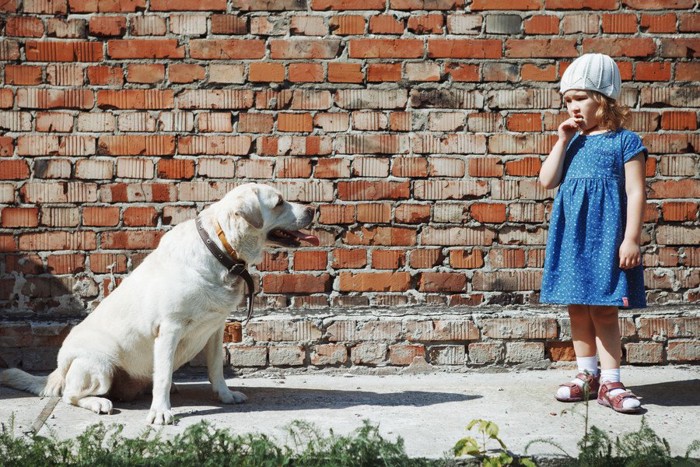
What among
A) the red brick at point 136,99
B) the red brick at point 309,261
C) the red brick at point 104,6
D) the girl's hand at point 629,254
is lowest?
the red brick at point 309,261

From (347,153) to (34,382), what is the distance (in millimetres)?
2000

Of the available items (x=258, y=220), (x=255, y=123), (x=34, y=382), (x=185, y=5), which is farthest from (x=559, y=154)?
(x=34, y=382)

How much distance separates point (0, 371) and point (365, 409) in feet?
6.80

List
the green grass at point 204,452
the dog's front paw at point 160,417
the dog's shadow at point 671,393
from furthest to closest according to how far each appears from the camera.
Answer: the dog's shadow at point 671,393, the dog's front paw at point 160,417, the green grass at point 204,452

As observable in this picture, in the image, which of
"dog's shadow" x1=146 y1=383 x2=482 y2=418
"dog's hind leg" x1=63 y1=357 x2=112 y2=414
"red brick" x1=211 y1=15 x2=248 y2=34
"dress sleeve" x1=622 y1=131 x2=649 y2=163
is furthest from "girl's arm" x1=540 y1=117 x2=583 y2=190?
"dog's hind leg" x1=63 y1=357 x2=112 y2=414

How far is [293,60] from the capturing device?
14.2 feet

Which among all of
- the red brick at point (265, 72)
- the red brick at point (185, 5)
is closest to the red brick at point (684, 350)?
the red brick at point (265, 72)

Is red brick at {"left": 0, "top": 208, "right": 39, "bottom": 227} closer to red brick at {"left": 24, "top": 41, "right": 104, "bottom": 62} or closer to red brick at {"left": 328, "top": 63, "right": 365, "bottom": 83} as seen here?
red brick at {"left": 24, "top": 41, "right": 104, "bottom": 62}

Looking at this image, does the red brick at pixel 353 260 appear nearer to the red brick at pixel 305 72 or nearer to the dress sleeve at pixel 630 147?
the red brick at pixel 305 72

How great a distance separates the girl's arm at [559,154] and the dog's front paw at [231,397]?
1805mm

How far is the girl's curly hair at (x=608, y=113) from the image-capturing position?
12.0 ft

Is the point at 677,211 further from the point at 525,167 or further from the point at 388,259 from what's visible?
the point at 388,259

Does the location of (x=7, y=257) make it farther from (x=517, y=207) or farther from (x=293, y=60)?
(x=517, y=207)

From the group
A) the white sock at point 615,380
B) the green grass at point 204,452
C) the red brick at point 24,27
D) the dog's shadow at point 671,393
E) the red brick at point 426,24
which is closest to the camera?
the green grass at point 204,452
